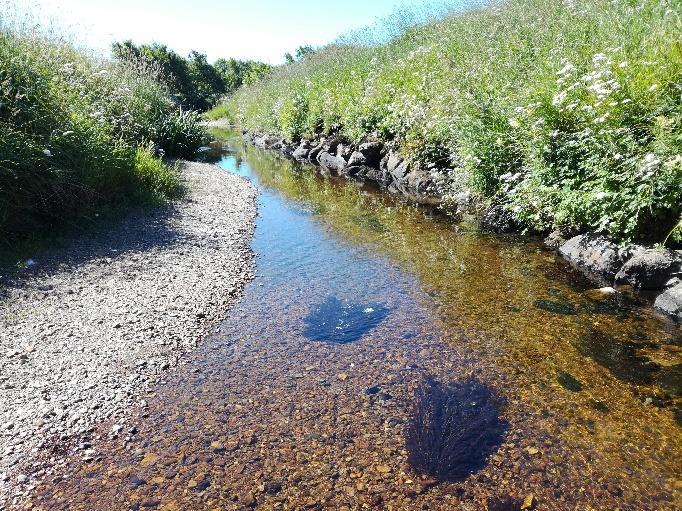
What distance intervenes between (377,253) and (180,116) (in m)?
11.0

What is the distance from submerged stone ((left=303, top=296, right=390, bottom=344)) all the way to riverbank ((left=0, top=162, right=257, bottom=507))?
1104mm

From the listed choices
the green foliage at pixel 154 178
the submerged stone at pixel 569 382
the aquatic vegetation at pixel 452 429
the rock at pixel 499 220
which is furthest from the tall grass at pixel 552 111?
the green foliage at pixel 154 178

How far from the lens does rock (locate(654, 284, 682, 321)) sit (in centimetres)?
521

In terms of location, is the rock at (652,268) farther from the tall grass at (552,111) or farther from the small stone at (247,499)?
the small stone at (247,499)

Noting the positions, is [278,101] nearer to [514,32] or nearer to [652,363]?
[514,32]

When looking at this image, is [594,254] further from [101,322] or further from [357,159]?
[357,159]

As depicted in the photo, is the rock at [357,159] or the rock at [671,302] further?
the rock at [357,159]

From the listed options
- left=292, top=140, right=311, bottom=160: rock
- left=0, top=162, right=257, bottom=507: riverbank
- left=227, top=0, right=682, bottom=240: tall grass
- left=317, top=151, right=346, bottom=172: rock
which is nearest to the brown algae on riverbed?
left=0, top=162, right=257, bottom=507: riverbank

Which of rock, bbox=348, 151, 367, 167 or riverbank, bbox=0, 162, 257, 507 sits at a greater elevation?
rock, bbox=348, 151, 367, 167

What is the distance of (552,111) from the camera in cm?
694

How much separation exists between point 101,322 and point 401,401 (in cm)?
318

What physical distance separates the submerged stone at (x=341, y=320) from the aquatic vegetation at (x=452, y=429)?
1.16m

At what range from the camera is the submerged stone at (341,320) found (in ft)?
17.2

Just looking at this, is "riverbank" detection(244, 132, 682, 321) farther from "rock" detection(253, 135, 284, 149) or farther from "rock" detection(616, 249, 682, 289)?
"rock" detection(253, 135, 284, 149)
